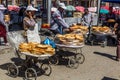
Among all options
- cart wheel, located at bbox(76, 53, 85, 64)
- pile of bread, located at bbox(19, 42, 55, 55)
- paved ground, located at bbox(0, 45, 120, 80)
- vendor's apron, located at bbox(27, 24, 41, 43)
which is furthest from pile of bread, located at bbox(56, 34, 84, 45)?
pile of bread, located at bbox(19, 42, 55, 55)

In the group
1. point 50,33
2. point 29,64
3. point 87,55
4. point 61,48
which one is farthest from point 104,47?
point 29,64

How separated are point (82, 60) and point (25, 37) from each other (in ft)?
8.02

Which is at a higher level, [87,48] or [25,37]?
[25,37]

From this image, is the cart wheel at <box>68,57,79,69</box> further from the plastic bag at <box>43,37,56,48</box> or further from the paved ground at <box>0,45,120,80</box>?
the plastic bag at <box>43,37,56,48</box>

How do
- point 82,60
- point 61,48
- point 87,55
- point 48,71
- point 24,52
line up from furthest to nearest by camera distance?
point 87,55
point 82,60
point 61,48
point 48,71
point 24,52

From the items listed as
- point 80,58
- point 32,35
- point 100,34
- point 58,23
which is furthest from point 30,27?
point 100,34

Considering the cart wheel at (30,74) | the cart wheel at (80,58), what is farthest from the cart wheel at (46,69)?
the cart wheel at (80,58)

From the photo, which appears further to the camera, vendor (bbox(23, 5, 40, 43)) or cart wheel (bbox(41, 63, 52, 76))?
vendor (bbox(23, 5, 40, 43))

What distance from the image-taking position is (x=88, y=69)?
11070mm

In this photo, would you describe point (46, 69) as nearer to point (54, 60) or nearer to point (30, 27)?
point (54, 60)

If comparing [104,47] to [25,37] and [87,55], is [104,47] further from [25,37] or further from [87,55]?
[25,37]

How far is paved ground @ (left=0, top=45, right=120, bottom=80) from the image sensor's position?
10.0 metres

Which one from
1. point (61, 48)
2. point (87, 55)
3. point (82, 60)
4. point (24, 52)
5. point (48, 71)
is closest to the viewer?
point (24, 52)

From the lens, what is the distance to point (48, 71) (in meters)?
10.2
